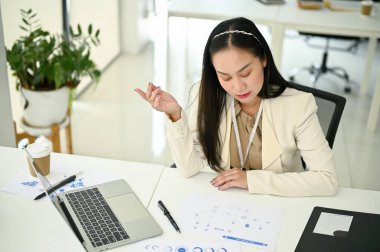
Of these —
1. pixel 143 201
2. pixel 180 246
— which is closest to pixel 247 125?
pixel 143 201

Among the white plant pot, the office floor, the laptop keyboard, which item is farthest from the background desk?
the laptop keyboard

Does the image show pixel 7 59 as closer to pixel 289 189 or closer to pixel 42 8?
pixel 42 8

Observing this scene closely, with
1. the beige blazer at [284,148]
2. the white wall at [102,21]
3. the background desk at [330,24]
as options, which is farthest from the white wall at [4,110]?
the background desk at [330,24]

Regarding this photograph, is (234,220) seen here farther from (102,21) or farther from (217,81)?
(102,21)

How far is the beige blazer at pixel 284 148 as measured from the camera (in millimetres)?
1682

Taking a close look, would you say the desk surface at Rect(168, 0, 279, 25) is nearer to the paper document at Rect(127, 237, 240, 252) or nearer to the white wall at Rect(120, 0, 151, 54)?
the white wall at Rect(120, 0, 151, 54)

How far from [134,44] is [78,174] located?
3535mm

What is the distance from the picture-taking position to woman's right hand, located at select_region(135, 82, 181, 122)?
5.63 feet

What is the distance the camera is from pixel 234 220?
5.08 feet

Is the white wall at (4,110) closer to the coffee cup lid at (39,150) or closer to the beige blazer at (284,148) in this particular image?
the coffee cup lid at (39,150)

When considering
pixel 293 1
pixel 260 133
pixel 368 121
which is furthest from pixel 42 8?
pixel 368 121

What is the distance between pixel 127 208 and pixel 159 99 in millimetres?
378

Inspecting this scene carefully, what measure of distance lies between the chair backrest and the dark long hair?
0.17 m

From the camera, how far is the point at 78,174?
1.78 meters
